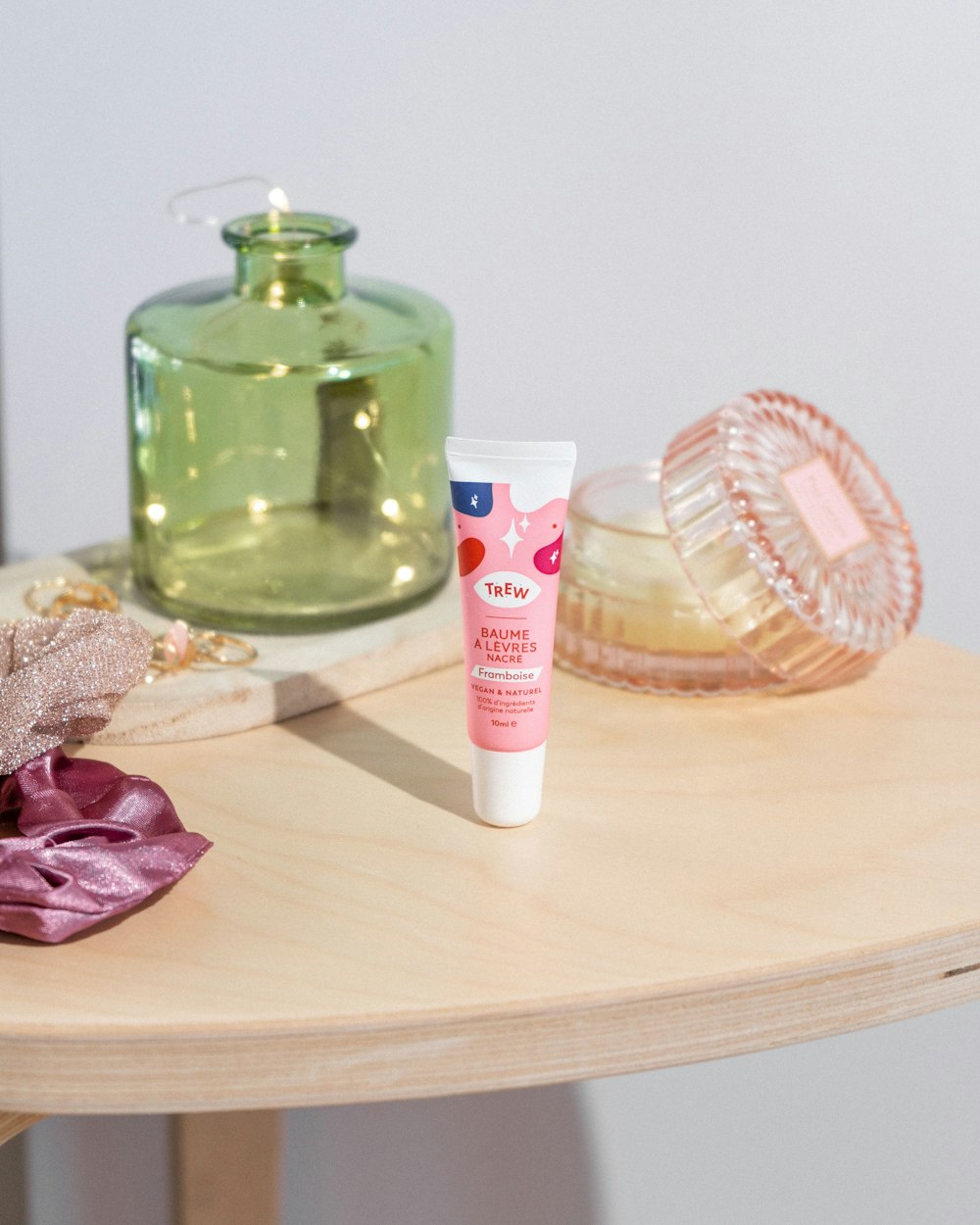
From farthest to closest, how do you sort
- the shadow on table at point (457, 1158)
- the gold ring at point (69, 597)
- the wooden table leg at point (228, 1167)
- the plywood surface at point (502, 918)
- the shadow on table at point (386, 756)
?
the shadow on table at point (457, 1158) → the wooden table leg at point (228, 1167) → the gold ring at point (69, 597) → the shadow on table at point (386, 756) → the plywood surface at point (502, 918)

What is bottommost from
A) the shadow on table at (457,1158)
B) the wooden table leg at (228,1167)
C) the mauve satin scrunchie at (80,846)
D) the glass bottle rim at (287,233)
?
the shadow on table at (457,1158)

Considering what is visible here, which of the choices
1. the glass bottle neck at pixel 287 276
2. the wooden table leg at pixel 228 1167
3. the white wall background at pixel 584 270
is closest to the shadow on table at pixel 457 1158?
the white wall background at pixel 584 270

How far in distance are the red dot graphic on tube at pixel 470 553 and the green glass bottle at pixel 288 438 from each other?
153mm

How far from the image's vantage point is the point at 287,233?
590 mm

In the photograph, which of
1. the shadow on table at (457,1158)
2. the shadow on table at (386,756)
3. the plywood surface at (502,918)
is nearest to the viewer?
the plywood surface at (502,918)

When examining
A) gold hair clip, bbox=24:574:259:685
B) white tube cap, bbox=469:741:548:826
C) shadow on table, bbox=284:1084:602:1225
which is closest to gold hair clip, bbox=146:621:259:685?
gold hair clip, bbox=24:574:259:685

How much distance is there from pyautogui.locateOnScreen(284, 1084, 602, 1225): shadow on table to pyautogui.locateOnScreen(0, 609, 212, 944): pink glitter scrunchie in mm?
485

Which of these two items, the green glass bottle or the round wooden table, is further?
the green glass bottle

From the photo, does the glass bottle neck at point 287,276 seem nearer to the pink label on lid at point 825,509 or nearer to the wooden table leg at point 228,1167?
the pink label on lid at point 825,509

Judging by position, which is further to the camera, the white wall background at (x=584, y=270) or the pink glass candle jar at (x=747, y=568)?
the white wall background at (x=584, y=270)

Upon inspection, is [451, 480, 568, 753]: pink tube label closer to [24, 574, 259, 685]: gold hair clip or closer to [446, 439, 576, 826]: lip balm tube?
[446, 439, 576, 826]: lip balm tube

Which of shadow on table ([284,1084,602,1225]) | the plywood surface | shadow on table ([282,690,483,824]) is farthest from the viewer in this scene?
shadow on table ([284,1084,602,1225])

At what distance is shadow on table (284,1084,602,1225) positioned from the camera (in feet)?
2.93

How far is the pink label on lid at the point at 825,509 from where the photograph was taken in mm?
580
